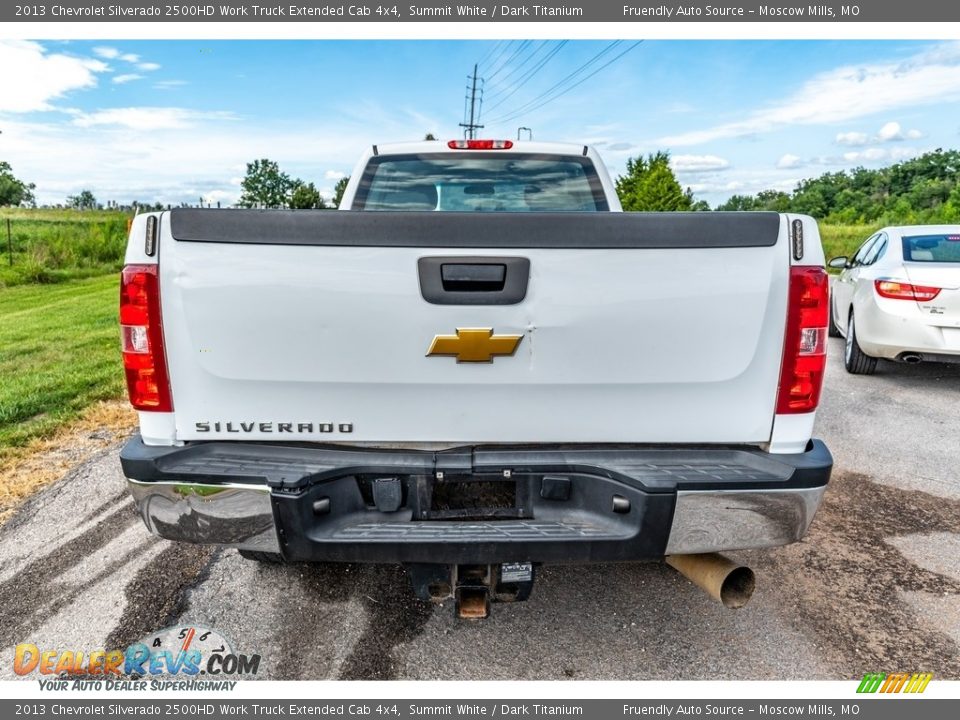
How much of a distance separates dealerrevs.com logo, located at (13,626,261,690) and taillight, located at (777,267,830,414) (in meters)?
2.28

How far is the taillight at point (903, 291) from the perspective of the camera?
6.31m

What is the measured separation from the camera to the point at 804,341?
2246 mm

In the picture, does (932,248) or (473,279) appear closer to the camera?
(473,279)

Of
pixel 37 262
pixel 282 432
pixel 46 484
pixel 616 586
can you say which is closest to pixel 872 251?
pixel 616 586

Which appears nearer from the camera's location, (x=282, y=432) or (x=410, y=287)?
(x=410, y=287)

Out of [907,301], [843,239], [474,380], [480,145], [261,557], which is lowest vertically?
[261,557]

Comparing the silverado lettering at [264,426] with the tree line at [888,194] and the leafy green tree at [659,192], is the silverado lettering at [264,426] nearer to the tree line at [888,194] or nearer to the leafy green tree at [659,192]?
the tree line at [888,194]

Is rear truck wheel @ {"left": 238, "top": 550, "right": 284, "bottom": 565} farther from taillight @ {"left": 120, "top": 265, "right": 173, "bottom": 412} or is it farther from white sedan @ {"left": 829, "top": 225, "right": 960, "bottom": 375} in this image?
white sedan @ {"left": 829, "top": 225, "right": 960, "bottom": 375}

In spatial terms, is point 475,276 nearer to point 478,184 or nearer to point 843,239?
point 478,184

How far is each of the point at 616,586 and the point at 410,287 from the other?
1.89 meters

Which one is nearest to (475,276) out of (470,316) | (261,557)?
(470,316)

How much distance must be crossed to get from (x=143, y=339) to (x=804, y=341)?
2277 mm

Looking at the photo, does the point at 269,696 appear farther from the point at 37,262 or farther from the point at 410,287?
the point at 37,262

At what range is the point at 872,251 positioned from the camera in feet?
25.3
